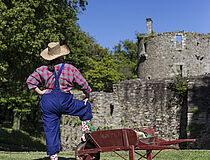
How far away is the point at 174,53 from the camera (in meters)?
32.1

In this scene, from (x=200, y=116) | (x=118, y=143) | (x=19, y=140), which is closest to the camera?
(x=118, y=143)

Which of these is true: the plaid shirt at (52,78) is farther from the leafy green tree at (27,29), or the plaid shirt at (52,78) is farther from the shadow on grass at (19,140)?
the shadow on grass at (19,140)

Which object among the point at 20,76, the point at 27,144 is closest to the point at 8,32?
the point at 20,76

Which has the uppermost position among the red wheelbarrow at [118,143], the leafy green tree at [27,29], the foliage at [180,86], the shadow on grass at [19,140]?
the leafy green tree at [27,29]

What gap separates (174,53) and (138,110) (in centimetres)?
1889

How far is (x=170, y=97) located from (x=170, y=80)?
976 millimetres

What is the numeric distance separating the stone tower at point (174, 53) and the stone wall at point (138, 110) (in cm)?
1733

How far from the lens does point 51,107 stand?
15.2 feet

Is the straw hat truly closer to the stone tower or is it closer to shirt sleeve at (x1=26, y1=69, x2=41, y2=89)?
shirt sleeve at (x1=26, y1=69, x2=41, y2=89)

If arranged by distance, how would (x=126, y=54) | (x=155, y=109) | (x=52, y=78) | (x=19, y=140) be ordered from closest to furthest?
1. (x=52, y=78)
2. (x=155, y=109)
3. (x=19, y=140)
4. (x=126, y=54)

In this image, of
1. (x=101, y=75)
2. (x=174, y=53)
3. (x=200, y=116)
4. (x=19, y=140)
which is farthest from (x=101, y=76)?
(x=200, y=116)

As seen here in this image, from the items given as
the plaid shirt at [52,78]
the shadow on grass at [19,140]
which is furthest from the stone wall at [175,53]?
the plaid shirt at [52,78]

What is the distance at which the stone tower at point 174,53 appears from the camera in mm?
31984

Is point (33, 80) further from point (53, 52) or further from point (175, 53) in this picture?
point (175, 53)
